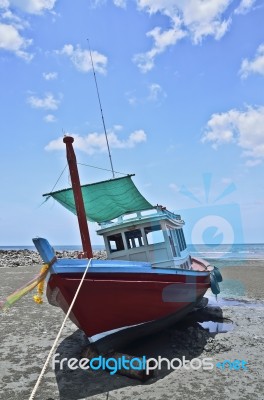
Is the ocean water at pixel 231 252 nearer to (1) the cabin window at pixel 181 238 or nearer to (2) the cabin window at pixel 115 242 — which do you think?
(1) the cabin window at pixel 181 238

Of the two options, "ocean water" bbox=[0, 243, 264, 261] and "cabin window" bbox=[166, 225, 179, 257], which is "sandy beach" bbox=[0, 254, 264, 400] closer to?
"cabin window" bbox=[166, 225, 179, 257]

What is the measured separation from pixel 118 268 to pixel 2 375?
3338mm

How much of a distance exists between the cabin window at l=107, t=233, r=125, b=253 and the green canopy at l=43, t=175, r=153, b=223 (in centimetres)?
68

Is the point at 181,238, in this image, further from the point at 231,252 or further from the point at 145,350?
the point at 231,252

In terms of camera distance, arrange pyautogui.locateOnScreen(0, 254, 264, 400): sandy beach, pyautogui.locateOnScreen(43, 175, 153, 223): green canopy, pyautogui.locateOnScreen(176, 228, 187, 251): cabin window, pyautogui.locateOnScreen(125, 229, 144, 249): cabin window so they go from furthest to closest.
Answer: pyautogui.locateOnScreen(176, 228, 187, 251): cabin window
pyautogui.locateOnScreen(43, 175, 153, 223): green canopy
pyautogui.locateOnScreen(125, 229, 144, 249): cabin window
pyautogui.locateOnScreen(0, 254, 264, 400): sandy beach

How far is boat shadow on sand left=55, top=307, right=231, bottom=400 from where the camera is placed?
6805 millimetres

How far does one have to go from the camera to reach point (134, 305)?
26.6 ft

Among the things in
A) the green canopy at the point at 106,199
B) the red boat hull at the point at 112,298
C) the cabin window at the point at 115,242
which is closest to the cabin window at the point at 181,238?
the green canopy at the point at 106,199

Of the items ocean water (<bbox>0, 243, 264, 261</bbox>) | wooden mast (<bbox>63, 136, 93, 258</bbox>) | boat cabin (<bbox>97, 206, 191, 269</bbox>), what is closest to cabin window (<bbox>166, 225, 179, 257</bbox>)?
boat cabin (<bbox>97, 206, 191, 269</bbox>)

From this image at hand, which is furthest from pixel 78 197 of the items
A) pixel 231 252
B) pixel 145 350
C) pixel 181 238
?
pixel 231 252

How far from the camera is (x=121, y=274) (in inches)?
312

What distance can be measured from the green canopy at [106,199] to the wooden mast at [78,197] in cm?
177

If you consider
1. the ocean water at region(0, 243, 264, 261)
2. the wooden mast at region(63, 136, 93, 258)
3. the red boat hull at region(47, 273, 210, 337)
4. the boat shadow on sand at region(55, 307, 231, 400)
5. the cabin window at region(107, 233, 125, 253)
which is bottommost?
the ocean water at region(0, 243, 264, 261)

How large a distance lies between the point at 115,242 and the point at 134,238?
2.07ft
